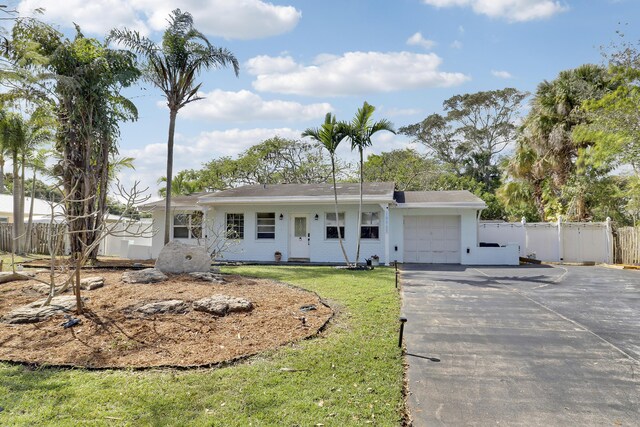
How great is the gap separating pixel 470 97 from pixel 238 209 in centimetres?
2555

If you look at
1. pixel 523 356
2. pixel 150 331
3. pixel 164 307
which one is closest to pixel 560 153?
pixel 523 356

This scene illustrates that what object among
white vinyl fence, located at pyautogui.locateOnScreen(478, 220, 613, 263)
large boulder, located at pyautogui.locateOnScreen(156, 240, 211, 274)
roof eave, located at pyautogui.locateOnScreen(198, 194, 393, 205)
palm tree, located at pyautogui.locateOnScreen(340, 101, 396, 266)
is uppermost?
palm tree, located at pyautogui.locateOnScreen(340, 101, 396, 266)

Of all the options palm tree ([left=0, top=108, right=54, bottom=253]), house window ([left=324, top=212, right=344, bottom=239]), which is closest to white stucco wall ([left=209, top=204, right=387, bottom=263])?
house window ([left=324, top=212, right=344, bottom=239])

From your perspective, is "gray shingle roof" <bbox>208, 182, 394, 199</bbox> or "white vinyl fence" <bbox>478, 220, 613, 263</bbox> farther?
"white vinyl fence" <bbox>478, 220, 613, 263</bbox>

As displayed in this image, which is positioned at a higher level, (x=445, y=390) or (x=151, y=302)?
(x=151, y=302)

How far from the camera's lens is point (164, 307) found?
6391 millimetres

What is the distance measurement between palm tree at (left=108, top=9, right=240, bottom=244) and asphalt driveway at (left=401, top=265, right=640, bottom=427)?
10.7 meters

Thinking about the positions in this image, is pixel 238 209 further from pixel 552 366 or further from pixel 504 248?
pixel 552 366

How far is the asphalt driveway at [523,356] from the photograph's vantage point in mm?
3666

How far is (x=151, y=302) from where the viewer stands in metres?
6.68

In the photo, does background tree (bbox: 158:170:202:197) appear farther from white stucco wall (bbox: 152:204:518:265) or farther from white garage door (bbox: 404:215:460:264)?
white garage door (bbox: 404:215:460:264)

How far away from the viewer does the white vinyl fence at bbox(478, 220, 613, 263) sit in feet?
57.6

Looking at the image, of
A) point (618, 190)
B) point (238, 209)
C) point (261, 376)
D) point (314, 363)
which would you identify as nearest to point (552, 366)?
point (314, 363)

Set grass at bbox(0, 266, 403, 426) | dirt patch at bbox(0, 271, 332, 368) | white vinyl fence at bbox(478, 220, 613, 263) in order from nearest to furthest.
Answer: grass at bbox(0, 266, 403, 426) → dirt patch at bbox(0, 271, 332, 368) → white vinyl fence at bbox(478, 220, 613, 263)
